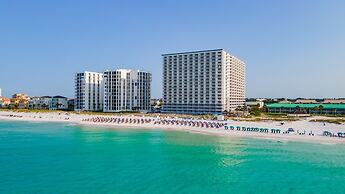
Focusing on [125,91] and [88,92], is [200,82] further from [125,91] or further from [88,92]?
[88,92]

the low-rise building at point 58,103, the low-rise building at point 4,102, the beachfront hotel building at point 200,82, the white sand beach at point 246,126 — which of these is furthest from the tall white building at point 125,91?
the low-rise building at point 4,102

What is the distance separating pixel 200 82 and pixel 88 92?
48875 mm

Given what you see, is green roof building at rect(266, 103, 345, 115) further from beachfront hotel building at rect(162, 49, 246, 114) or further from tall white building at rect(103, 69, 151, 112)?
tall white building at rect(103, 69, 151, 112)

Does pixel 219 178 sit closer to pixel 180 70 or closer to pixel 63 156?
pixel 63 156

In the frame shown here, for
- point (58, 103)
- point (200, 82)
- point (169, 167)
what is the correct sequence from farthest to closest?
point (58, 103)
point (200, 82)
point (169, 167)

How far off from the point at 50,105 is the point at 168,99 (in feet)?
208

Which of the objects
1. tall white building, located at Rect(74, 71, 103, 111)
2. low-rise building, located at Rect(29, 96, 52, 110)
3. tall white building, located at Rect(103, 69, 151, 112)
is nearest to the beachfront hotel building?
tall white building, located at Rect(103, 69, 151, 112)

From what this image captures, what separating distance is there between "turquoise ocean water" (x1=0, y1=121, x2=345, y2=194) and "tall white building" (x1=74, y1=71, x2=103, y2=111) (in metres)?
81.4

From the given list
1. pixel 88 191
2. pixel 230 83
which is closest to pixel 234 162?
pixel 88 191

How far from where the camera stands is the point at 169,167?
27.9m

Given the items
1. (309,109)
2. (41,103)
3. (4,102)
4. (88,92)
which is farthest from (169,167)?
(4,102)

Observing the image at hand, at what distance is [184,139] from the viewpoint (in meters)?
46.2

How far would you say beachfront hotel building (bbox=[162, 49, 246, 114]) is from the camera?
99.0 m

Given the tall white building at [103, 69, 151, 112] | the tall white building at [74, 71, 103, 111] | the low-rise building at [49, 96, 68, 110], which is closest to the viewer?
the tall white building at [103, 69, 151, 112]
